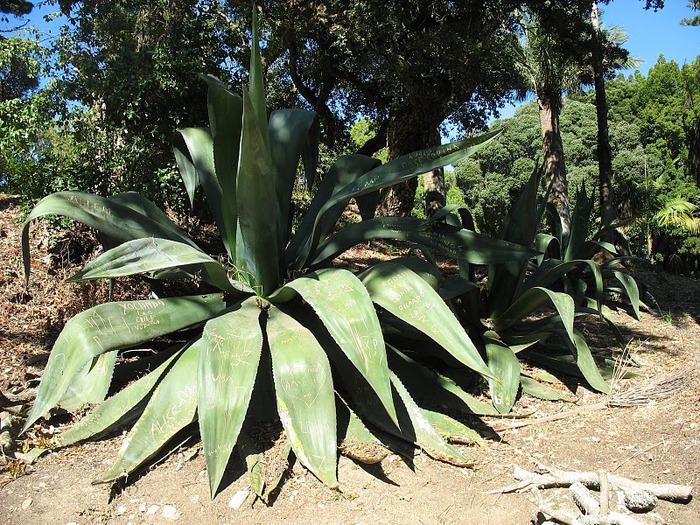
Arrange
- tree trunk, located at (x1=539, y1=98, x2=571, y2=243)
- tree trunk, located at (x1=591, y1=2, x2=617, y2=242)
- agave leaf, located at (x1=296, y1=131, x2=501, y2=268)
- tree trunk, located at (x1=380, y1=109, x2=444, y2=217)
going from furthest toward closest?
tree trunk, located at (x1=539, y1=98, x2=571, y2=243)
tree trunk, located at (x1=591, y1=2, x2=617, y2=242)
tree trunk, located at (x1=380, y1=109, x2=444, y2=217)
agave leaf, located at (x1=296, y1=131, x2=501, y2=268)

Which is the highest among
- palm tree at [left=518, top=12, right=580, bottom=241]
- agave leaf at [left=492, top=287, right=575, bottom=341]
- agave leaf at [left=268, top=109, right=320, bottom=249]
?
palm tree at [left=518, top=12, right=580, bottom=241]

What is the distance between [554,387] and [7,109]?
4.23 metres

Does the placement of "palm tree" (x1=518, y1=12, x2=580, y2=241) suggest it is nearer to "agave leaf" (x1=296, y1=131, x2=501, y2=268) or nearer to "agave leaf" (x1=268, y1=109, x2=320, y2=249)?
"agave leaf" (x1=268, y1=109, x2=320, y2=249)

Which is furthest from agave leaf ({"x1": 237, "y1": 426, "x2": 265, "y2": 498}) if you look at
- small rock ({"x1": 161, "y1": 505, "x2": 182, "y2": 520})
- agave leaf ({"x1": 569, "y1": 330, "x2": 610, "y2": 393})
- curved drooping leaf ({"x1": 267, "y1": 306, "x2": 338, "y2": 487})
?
agave leaf ({"x1": 569, "y1": 330, "x2": 610, "y2": 393})

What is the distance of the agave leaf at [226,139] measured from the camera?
2969mm

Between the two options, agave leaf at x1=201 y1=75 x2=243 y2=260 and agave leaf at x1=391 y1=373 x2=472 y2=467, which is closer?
agave leaf at x1=391 y1=373 x2=472 y2=467

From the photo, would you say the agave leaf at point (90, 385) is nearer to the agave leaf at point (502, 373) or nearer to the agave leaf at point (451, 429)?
the agave leaf at point (451, 429)

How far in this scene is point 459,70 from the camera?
7422 millimetres

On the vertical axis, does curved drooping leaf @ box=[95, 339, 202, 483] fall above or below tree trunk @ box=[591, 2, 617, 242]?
below

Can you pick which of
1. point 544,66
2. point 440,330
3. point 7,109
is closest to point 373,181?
point 440,330

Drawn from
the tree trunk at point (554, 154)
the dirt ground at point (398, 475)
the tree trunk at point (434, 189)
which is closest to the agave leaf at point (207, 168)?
the dirt ground at point (398, 475)

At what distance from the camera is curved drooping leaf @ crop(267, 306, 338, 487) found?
218 cm

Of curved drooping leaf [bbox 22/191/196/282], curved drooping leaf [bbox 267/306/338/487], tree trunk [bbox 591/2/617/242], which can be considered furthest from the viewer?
tree trunk [bbox 591/2/617/242]

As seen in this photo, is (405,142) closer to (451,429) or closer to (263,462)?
(451,429)
